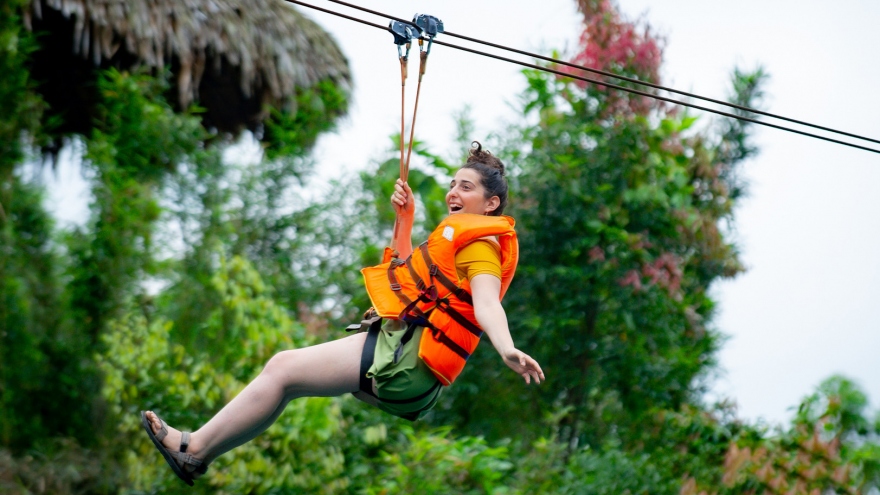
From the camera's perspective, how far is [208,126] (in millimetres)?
8211

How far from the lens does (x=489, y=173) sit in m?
2.87

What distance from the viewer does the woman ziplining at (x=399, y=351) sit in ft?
8.81

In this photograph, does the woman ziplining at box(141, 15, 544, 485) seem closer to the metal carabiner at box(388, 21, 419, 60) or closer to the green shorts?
the green shorts

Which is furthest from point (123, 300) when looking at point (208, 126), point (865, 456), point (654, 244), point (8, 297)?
point (865, 456)

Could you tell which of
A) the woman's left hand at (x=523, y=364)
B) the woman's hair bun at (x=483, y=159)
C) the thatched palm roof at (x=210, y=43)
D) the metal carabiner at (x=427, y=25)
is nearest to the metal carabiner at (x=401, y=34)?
the metal carabiner at (x=427, y=25)

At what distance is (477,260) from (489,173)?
1.01ft

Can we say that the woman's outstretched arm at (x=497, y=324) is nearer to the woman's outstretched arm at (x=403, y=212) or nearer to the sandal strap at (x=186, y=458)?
the woman's outstretched arm at (x=403, y=212)

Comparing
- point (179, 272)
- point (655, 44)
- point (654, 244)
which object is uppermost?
point (655, 44)

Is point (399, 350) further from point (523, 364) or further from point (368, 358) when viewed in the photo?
point (523, 364)

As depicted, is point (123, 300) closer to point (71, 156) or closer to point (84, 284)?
point (84, 284)

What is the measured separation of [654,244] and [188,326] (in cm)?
320

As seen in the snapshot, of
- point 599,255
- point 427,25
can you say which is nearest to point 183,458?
point 427,25

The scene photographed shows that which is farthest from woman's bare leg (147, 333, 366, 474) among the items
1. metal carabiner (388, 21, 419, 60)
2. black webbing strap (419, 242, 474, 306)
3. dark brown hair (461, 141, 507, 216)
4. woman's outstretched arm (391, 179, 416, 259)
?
metal carabiner (388, 21, 419, 60)

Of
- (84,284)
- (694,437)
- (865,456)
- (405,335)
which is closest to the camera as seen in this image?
(405,335)
